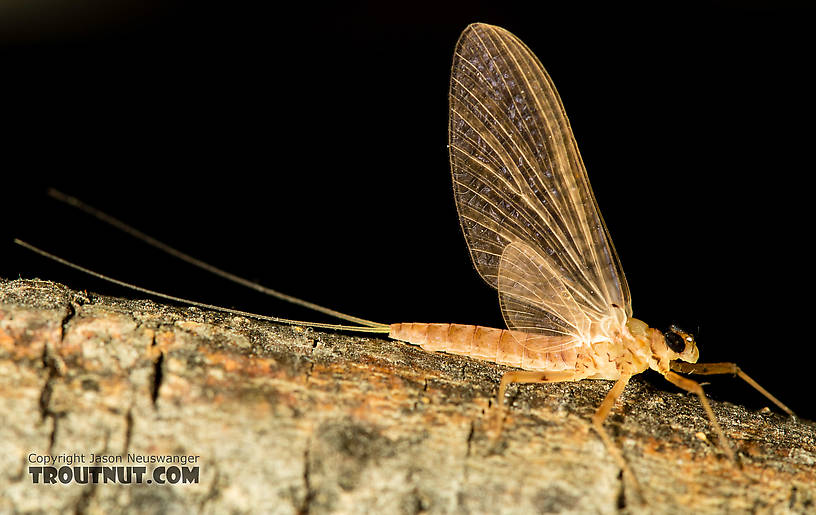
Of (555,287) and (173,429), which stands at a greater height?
(555,287)

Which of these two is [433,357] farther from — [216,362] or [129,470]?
[129,470]

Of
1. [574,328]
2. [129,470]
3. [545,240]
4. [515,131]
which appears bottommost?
[129,470]

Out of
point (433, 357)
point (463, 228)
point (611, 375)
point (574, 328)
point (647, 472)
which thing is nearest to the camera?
point (647, 472)

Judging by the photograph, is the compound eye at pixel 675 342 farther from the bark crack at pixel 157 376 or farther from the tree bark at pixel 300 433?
the bark crack at pixel 157 376

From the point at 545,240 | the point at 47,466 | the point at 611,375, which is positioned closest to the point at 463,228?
the point at 545,240

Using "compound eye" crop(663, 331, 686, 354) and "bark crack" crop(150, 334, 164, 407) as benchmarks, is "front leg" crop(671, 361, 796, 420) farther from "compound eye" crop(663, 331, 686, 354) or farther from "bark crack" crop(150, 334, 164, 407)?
"bark crack" crop(150, 334, 164, 407)

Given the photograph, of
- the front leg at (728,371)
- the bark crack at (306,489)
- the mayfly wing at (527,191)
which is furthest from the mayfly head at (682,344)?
the bark crack at (306,489)

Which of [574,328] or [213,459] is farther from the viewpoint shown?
[574,328]
